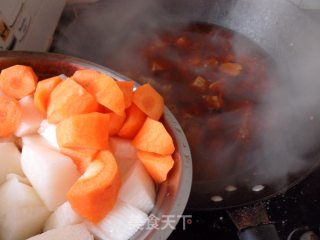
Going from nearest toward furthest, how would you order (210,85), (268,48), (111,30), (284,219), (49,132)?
(49,132), (284,219), (210,85), (111,30), (268,48)

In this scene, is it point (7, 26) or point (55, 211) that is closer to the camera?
point (55, 211)

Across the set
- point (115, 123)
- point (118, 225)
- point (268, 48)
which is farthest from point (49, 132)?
point (268, 48)

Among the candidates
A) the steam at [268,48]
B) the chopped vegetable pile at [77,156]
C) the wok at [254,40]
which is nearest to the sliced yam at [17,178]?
the chopped vegetable pile at [77,156]

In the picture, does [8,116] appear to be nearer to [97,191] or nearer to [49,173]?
[49,173]

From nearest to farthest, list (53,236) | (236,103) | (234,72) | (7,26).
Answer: (53,236) → (7,26) → (236,103) → (234,72)

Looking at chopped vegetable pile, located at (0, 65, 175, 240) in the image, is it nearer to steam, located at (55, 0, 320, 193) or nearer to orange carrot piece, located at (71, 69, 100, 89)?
orange carrot piece, located at (71, 69, 100, 89)

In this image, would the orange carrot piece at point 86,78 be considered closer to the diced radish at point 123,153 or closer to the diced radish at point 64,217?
the diced radish at point 123,153

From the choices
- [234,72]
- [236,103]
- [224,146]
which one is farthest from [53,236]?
[234,72]

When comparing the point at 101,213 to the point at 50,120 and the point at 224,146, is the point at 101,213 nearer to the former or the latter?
the point at 50,120
